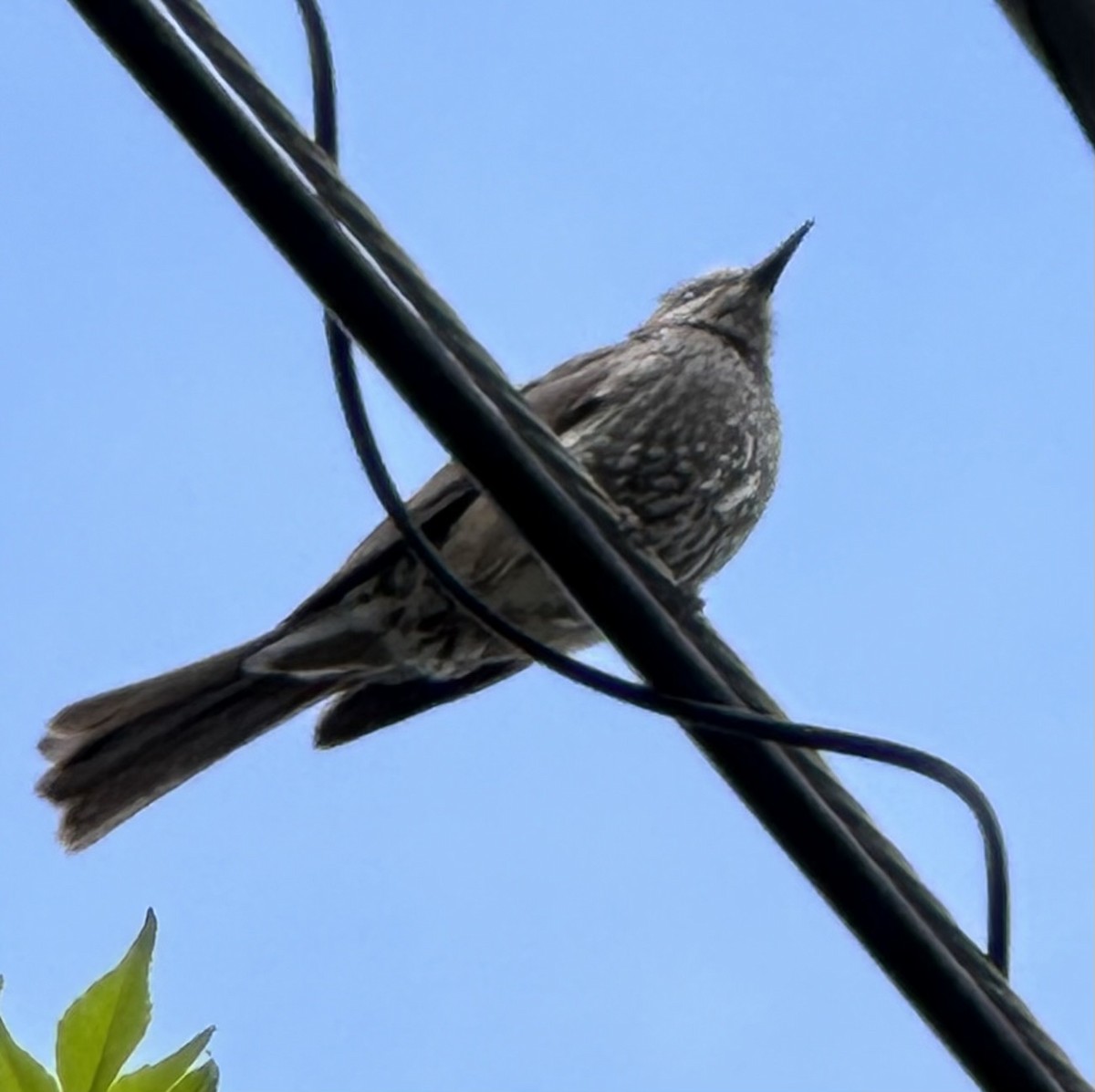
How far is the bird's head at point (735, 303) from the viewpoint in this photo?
5.98 metres

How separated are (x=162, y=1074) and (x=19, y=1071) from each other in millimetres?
112

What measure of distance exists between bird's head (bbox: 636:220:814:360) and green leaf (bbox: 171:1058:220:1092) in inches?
171

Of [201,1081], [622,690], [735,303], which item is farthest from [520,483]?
[735,303]

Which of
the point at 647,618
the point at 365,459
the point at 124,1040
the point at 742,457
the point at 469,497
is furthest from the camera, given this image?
the point at 742,457

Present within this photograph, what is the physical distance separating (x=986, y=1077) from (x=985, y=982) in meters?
0.11

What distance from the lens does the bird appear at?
473 cm

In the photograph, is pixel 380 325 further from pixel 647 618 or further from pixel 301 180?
pixel 647 618

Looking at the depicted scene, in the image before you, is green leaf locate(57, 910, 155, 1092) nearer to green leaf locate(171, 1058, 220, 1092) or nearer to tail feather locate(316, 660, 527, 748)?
green leaf locate(171, 1058, 220, 1092)

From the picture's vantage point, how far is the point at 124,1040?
1.70 metres

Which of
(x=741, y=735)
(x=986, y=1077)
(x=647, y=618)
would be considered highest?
(x=647, y=618)

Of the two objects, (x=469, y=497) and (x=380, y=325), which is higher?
(x=469, y=497)

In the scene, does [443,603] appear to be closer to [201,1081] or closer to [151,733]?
[151,733]

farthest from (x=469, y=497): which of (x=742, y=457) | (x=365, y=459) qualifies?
(x=365, y=459)

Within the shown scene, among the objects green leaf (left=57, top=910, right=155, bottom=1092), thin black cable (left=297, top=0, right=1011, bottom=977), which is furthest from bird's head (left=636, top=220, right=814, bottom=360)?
A: green leaf (left=57, top=910, right=155, bottom=1092)
